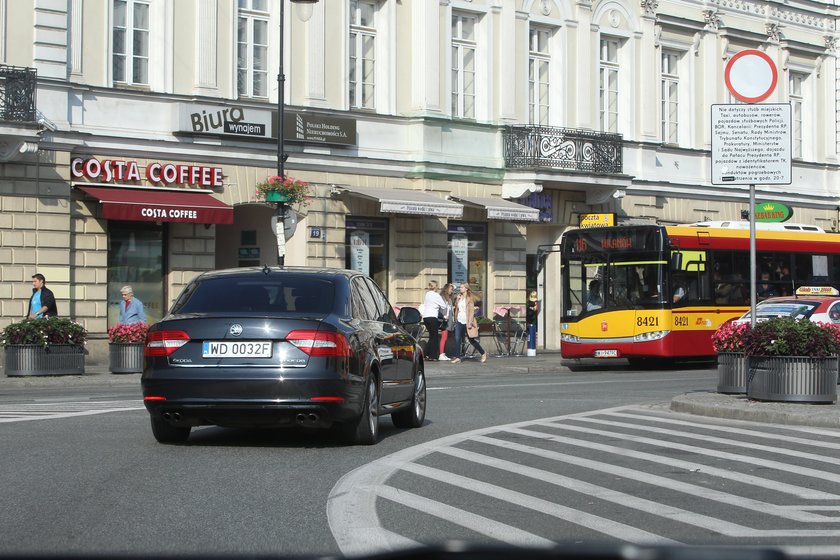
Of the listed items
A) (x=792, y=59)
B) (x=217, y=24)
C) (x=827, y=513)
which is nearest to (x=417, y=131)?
(x=217, y=24)

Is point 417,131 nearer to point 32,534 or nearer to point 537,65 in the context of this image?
point 537,65

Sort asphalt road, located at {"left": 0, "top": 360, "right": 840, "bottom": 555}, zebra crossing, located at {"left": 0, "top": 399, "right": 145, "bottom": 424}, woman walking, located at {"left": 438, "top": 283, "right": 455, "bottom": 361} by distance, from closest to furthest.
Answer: asphalt road, located at {"left": 0, "top": 360, "right": 840, "bottom": 555}
zebra crossing, located at {"left": 0, "top": 399, "right": 145, "bottom": 424}
woman walking, located at {"left": 438, "top": 283, "right": 455, "bottom": 361}

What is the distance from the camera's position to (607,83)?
1590 inches

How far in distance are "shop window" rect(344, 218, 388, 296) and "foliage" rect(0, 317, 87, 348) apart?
34.0 ft

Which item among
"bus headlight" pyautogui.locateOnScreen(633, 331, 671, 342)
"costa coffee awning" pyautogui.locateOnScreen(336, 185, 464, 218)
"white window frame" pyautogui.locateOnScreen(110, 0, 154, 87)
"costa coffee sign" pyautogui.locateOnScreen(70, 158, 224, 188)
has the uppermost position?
"white window frame" pyautogui.locateOnScreen(110, 0, 154, 87)

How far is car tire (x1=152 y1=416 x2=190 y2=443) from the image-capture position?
Answer: 12148 millimetres

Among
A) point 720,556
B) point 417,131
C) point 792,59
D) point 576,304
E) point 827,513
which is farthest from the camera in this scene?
point 792,59

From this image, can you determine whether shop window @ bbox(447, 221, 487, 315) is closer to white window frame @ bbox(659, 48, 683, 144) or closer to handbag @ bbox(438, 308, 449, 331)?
handbag @ bbox(438, 308, 449, 331)

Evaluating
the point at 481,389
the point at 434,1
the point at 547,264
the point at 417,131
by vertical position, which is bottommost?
the point at 481,389

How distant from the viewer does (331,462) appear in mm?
11047

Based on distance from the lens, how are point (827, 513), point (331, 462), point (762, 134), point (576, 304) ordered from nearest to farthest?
1. point (827, 513)
2. point (331, 462)
3. point (762, 134)
4. point (576, 304)

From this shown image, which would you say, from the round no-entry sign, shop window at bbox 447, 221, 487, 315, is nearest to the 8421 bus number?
shop window at bbox 447, 221, 487, 315

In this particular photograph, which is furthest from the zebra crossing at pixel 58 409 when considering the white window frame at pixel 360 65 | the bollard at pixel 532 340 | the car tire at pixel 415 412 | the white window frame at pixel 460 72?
the white window frame at pixel 460 72

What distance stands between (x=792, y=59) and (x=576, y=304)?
19.8 metres
